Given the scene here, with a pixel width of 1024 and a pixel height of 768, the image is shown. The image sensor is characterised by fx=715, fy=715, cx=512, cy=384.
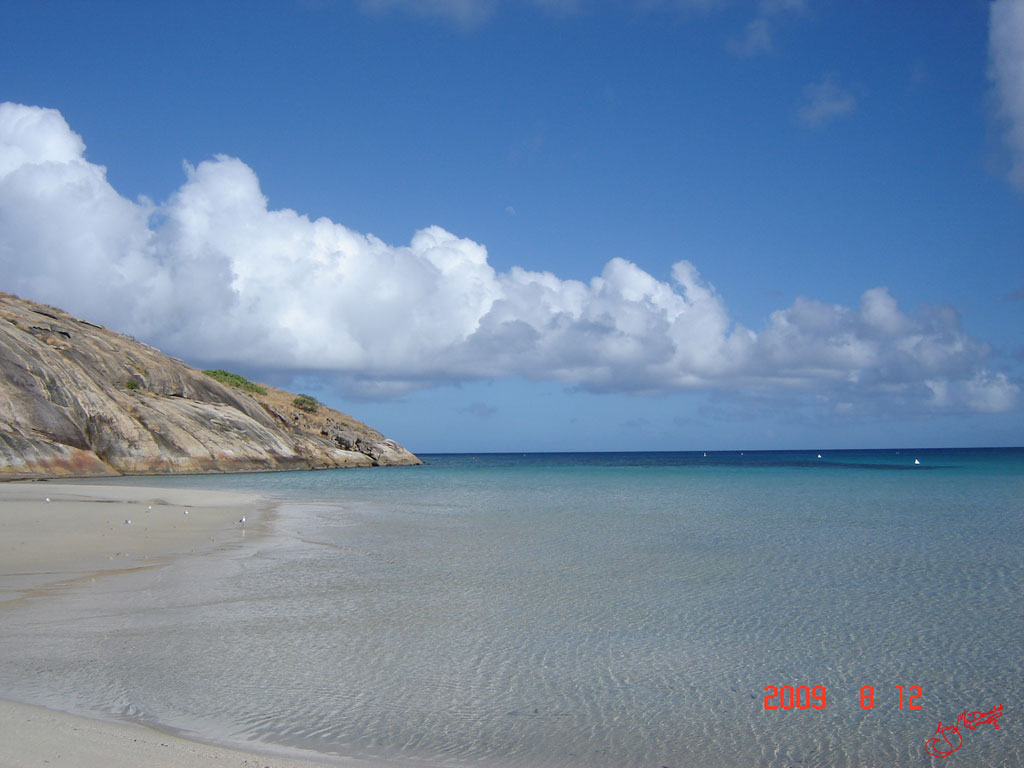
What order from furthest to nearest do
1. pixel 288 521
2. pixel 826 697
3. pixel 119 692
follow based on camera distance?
pixel 288 521 → pixel 826 697 → pixel 119 692

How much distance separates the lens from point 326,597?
42.6 feet

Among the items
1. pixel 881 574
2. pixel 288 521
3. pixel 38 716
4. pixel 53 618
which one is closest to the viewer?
pixel 38 716

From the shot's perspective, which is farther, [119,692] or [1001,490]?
[1001,490]

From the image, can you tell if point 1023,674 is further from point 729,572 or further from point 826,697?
point 729,572

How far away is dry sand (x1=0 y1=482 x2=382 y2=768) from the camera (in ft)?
19.6

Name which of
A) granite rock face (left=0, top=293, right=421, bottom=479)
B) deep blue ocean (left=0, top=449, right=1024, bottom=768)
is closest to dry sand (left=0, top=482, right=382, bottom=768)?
deep blue ocean (left=0, top=449, right=1024, bottom=768)

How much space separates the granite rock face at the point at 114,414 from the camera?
4494 cm

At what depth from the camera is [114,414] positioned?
168 ft

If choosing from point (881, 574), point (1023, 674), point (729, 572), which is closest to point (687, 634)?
point (1023, 674)

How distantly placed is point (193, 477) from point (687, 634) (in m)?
48.2
